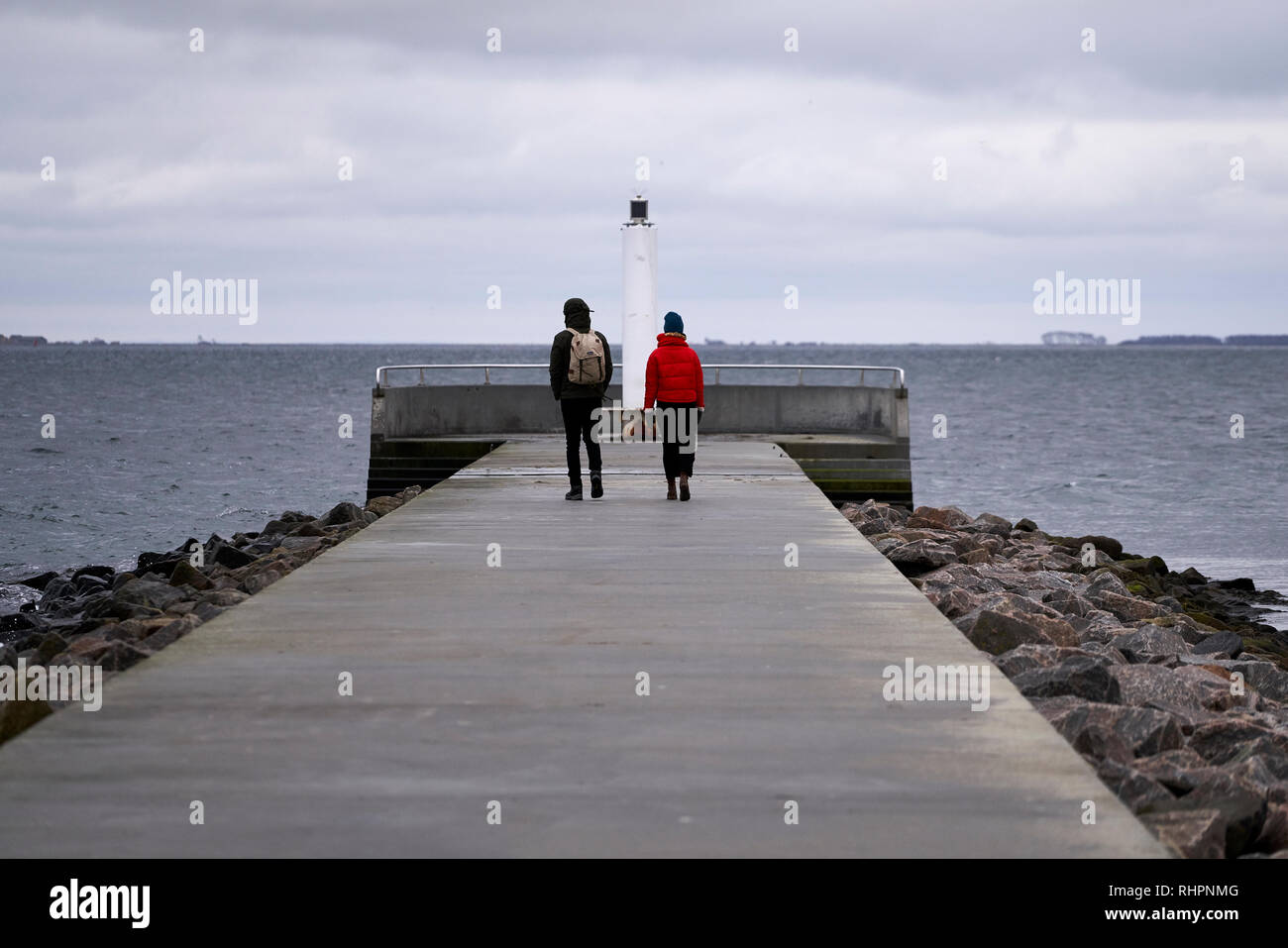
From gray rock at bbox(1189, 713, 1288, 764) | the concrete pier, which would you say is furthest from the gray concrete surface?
gray rock at bbox(1189, 713, 1288, 764)

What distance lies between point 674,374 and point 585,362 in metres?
0.86

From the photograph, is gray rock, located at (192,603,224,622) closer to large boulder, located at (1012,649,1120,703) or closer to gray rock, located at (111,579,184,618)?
gray rock, located at (111,579,184,618)

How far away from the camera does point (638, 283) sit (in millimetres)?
20109

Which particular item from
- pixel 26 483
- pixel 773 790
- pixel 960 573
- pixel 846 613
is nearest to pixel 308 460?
pixel 26 483

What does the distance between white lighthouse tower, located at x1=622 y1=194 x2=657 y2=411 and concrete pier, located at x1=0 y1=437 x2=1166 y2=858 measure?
1063cm

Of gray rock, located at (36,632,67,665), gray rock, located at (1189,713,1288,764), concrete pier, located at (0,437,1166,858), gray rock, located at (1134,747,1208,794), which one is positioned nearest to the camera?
concrete pier, located at (0,437,1166,858)

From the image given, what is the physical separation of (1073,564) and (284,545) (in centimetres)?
905

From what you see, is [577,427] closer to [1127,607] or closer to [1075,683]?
[1127,607]

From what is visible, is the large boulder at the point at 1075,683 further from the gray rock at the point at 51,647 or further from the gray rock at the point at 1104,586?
the gray rock at the point at 1104,586

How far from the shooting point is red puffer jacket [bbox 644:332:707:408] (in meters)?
Result: 13.6

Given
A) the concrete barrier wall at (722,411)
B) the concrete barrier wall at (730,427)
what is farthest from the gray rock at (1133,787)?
the concrete barrier wall at (722,411)

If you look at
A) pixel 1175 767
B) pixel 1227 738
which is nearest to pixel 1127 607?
pixel 1227 738
